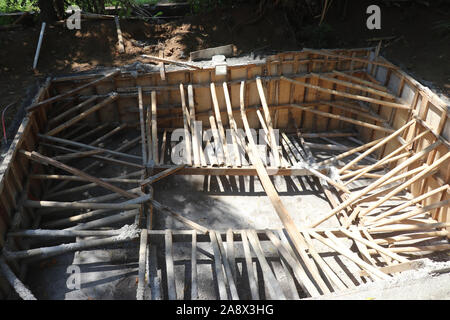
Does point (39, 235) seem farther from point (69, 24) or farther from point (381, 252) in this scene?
point (69, 24)

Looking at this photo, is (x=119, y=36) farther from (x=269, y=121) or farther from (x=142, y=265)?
(x=142, y=265)

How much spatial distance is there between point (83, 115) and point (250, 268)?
219 inches

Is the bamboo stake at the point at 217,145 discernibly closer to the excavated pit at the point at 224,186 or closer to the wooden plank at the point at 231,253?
the excavated pit at the point at 224,186

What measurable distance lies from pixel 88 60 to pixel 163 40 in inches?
93.7

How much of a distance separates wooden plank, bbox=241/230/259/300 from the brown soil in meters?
6.01

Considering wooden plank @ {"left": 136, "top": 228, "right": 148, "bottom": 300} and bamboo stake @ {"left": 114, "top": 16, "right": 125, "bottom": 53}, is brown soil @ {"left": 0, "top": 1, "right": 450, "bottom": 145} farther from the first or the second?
wooden plank @ {"left": 136, "top": 228, "right": 148, "bottom": 300}

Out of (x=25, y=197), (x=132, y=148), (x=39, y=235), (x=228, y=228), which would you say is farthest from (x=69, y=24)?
(x=228, y=228)

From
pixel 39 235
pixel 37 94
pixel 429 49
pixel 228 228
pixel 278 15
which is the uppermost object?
pixel 278 15

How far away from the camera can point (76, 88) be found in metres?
9.20

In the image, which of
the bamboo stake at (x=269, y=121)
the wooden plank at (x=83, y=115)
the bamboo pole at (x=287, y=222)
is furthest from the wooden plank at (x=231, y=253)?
the wooden plank at (x=83, y=115)

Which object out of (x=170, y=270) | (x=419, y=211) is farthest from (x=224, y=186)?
(x=419, y=211)

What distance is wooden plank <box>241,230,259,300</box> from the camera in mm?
5845

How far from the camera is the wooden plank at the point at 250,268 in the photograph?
584 centimetres

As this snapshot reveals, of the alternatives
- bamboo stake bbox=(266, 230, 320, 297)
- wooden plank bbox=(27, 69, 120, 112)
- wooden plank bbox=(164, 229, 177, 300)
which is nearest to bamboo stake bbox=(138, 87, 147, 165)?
wooden plank bbox=(27, 69, 120, 112)
